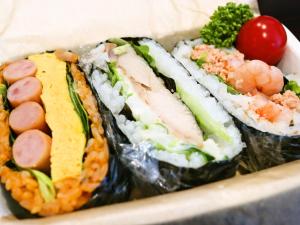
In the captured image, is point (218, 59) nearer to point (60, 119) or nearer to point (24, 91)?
point (60, 119)

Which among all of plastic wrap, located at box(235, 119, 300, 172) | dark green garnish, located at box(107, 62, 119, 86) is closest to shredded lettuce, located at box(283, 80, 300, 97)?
plastic wrap, located at box(235, 119, 300, 172)

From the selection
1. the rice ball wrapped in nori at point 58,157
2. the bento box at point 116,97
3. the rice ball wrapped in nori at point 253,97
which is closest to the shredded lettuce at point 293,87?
the rice ball wrapped in nori at point 253,97

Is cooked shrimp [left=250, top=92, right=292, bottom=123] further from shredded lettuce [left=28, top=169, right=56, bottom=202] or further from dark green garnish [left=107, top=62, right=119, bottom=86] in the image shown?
shredded lettuce [left=28, top=169, right=56, bottom=202]

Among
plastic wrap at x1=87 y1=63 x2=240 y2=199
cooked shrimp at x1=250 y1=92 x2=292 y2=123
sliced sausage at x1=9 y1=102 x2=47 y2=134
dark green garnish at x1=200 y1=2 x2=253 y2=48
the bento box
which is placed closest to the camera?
the bento box

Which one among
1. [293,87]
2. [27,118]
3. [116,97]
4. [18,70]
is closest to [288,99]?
[293,87]

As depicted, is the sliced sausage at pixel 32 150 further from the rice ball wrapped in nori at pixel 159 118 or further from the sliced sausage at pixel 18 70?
the sliced sausage at pixel 18 70

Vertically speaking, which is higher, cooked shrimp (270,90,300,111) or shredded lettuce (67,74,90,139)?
cooked shrimp (270,90,300,111)
